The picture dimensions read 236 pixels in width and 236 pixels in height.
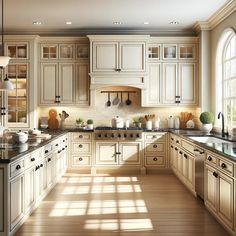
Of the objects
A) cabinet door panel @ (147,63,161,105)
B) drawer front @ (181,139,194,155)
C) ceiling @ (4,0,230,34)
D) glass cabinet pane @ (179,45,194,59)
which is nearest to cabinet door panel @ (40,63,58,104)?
ceiling @ (4,0,230,34)

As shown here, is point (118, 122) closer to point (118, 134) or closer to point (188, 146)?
point (118, 134)

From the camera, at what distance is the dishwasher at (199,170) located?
4.42 metres

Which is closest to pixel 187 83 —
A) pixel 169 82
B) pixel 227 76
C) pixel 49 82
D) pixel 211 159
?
pixel 169 82

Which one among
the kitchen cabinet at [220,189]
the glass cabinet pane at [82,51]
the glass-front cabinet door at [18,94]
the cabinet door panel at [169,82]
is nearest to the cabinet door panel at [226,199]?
the kitchen cabinet at [220,189]

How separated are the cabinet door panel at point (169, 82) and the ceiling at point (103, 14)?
78 cm

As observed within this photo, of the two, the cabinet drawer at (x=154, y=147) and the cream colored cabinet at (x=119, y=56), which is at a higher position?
the cream colored cabinet at (x=119, y=56)

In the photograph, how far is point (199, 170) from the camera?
15.0 ft

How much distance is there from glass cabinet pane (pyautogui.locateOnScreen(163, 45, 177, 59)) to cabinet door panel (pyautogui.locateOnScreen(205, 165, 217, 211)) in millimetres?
3290

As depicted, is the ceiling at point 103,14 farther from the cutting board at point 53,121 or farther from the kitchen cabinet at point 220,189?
the kitchen cabinet at point 220,189

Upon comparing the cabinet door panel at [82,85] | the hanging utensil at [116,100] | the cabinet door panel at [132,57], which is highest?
the cabinet door panel at [132,57]

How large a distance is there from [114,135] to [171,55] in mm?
1945

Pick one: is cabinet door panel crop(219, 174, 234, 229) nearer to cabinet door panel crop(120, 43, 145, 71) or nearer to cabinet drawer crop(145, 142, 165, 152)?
cabinet drawer crop(145, 142, 165, 152)

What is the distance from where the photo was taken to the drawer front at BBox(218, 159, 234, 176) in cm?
323

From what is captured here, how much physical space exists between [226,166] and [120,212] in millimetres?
1483
